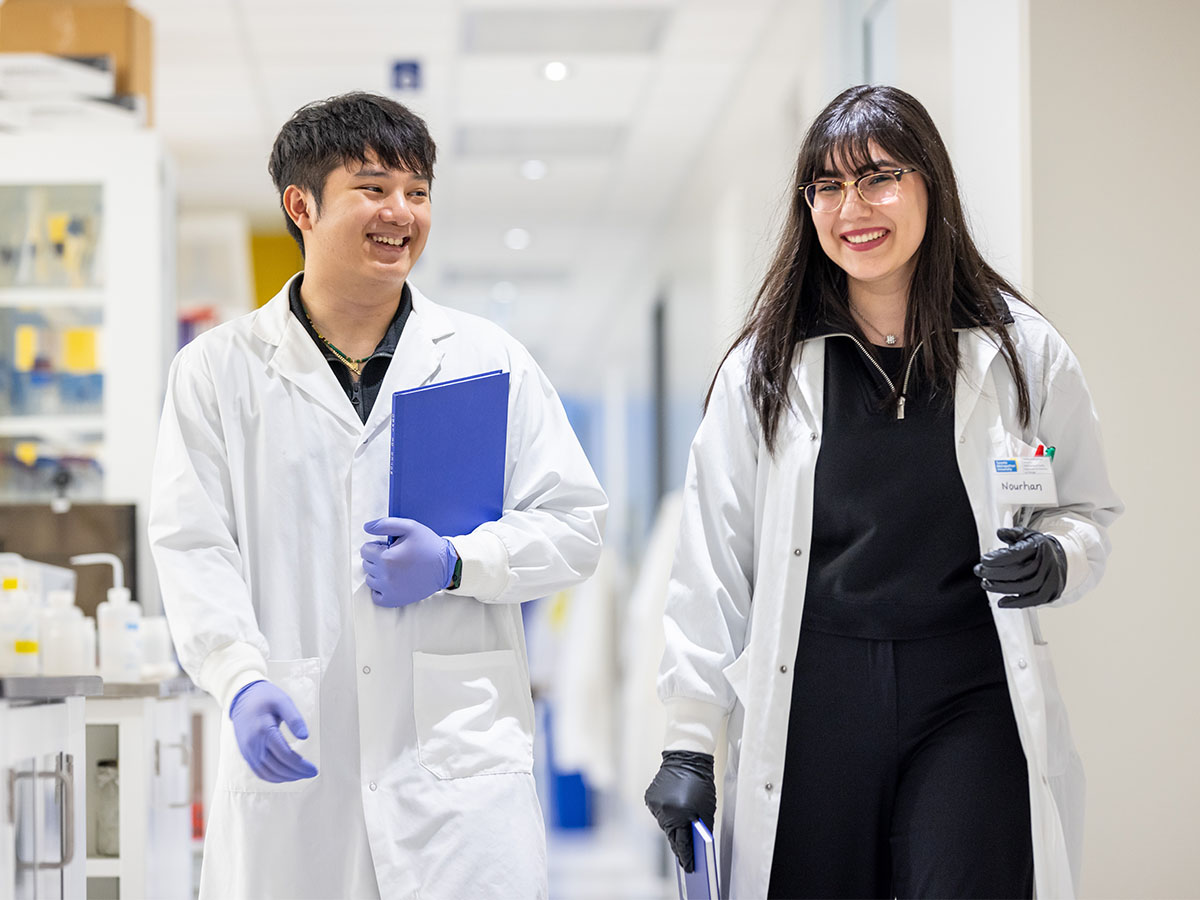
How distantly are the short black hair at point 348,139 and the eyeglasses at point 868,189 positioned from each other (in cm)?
57

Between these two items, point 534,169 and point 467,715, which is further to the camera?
point 534,169

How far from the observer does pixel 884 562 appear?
5.80 ft

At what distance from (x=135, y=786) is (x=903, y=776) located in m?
1.67

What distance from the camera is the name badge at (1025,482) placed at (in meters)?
1.75

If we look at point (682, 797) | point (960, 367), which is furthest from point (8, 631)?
point (960, 367)

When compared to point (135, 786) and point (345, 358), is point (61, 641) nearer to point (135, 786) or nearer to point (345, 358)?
point (135, 786)

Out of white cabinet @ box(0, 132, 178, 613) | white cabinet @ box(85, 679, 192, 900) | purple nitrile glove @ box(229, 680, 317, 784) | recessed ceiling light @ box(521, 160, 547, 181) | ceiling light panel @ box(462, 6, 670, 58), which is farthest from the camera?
recessed ceiling light @ box(521, 160, 547, 181)

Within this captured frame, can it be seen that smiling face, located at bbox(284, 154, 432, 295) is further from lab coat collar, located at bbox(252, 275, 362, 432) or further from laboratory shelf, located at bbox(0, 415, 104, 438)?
laboratory shelf, located at bbox(0, 415, 104, 438)

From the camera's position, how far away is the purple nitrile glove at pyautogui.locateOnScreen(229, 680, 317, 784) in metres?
1.65

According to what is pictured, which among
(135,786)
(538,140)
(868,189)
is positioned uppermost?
(538,140)

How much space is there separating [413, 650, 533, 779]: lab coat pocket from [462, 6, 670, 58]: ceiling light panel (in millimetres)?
2895

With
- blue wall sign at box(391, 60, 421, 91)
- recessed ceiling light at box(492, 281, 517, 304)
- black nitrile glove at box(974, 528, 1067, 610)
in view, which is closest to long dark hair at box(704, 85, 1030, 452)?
black nitrile glove at box(974, 528, 1067, 610)

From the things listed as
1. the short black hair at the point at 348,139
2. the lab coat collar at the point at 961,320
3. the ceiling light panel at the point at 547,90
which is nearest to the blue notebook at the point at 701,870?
the lab coat collar at the point at 961,320

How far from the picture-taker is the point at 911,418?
1836 millimetres
